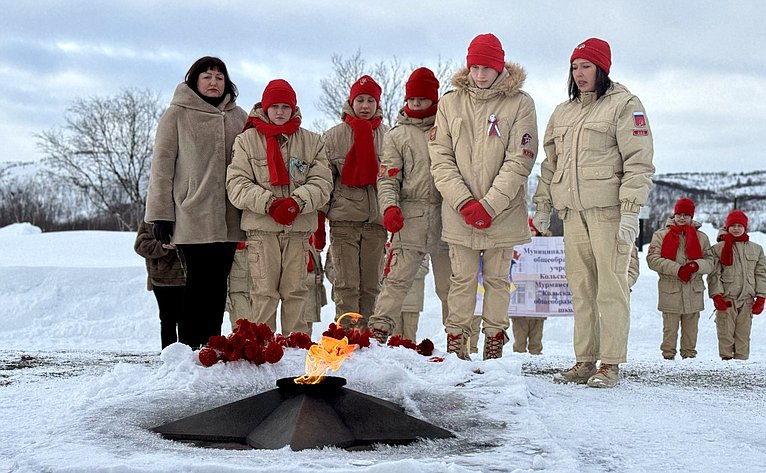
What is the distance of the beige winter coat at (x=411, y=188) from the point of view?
222 inches

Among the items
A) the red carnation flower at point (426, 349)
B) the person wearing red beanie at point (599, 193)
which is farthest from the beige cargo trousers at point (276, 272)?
the person wearing red beanie at point (599, 193)

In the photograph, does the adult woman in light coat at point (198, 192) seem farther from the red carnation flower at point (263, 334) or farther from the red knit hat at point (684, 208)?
the red knit hat at point (684, 208)

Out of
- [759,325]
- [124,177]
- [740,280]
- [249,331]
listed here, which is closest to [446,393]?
[249,331]

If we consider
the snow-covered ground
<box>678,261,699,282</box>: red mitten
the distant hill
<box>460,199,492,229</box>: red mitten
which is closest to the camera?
the snow-covered ground

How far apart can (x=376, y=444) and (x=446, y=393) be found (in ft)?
3.49

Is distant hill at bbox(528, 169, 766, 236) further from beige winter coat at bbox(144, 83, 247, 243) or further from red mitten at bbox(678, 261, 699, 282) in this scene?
beige winter coat at bbox(144, 83, 247, 243)

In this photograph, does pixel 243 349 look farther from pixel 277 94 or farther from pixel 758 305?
pixel 758 305

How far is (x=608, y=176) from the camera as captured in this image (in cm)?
A: 496

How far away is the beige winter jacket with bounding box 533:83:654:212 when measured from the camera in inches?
191

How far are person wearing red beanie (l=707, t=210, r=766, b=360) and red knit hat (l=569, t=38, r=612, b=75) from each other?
14.4 feet

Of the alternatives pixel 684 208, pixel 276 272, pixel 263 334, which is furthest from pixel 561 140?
pixel 684 208

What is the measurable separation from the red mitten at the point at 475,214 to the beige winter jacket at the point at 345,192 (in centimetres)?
121

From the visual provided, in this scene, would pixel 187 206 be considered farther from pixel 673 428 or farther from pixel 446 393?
pixel 673 428

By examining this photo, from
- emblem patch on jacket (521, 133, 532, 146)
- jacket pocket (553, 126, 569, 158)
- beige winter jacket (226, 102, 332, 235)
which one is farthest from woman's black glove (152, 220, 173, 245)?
jacket pocket (553, 126, 569, 158)
